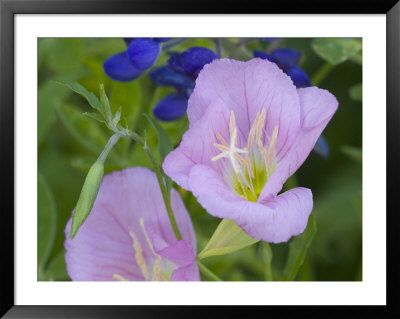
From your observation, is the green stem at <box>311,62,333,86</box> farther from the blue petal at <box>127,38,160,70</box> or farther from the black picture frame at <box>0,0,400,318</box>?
the blue petal at <box>127,38,160,70</box>

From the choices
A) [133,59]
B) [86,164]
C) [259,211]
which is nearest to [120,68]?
[133,59]

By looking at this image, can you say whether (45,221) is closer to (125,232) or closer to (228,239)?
(125,232)

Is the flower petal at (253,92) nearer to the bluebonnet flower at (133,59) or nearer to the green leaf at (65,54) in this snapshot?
the bluebonnet flower at (133,59)

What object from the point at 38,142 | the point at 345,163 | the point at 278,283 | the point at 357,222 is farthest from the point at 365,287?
the point at 38,142

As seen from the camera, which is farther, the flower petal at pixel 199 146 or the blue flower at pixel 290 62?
the blue flower at pixel 290 62

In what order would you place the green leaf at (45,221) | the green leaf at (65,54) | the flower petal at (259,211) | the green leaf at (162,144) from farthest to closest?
the green leaf at (65,54) < the green leaf at (45,221) < the green leaf at (162,144) < the flower petal at (259,211)

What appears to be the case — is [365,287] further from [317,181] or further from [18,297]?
[18,297]

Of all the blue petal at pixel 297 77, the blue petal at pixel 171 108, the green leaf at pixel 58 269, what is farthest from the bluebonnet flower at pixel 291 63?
the green leaf at pixel 58 269

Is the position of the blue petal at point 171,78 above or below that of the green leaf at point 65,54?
below
